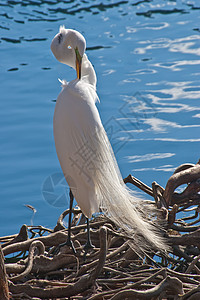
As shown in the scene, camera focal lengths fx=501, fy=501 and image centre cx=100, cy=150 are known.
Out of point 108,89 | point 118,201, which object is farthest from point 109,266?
point 108,89

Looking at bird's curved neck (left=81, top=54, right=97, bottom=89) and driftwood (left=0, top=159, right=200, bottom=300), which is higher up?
bird's curved neck (left=81, top=54, right=97, bottom=89)

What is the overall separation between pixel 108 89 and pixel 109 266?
11.2ft

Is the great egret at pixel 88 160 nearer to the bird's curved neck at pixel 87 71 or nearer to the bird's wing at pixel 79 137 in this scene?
the bird's wing at pixel 79 137

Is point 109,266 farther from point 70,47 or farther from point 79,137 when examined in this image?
point 70,47

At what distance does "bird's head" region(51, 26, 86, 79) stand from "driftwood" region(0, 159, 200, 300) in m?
0.52

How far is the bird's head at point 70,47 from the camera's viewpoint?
5.59 ft

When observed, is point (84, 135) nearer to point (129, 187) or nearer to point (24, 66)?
point (129, 187)

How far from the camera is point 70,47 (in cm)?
180

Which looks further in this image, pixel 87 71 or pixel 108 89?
pixel 108 89

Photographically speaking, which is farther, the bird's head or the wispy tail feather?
the bird's head

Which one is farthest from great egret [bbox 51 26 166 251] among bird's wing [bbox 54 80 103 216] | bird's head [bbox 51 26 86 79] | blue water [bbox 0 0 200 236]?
blue water [bbox 0 0 200 236]

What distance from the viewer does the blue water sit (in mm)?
3375

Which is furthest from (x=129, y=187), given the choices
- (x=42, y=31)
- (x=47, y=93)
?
(x=42, y=31)

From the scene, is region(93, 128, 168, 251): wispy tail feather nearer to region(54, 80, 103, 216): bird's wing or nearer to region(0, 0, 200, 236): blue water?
region(54, 80, 103, 216): bird's wing
